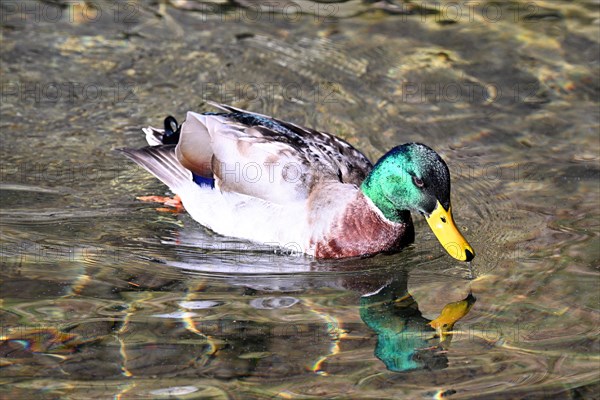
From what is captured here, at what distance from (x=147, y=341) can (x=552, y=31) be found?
5.81 metres

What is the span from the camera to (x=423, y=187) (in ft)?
21.5

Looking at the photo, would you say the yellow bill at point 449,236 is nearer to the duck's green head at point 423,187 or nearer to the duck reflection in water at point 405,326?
the duck's green head at point 423,187

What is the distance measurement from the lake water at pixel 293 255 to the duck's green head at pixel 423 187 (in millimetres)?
306

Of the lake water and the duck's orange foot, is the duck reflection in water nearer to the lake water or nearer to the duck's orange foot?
the lake water

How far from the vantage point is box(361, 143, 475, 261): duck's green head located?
21.2 ft

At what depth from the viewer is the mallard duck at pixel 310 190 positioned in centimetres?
659

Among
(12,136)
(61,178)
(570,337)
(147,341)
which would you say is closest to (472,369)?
(570,337)

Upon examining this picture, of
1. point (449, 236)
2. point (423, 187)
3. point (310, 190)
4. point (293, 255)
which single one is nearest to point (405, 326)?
point (449, 236)

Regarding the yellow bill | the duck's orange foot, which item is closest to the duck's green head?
the yellow bill

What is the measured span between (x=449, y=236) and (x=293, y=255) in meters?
1.08

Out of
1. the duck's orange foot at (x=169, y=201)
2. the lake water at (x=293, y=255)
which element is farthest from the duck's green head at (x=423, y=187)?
the duck's orange foot at (x=169, y=201)

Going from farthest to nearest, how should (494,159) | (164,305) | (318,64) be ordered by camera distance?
(318,64), (494,159), (164,305)

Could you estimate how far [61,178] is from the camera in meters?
7.79

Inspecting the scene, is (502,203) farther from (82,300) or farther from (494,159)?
(82,300)
